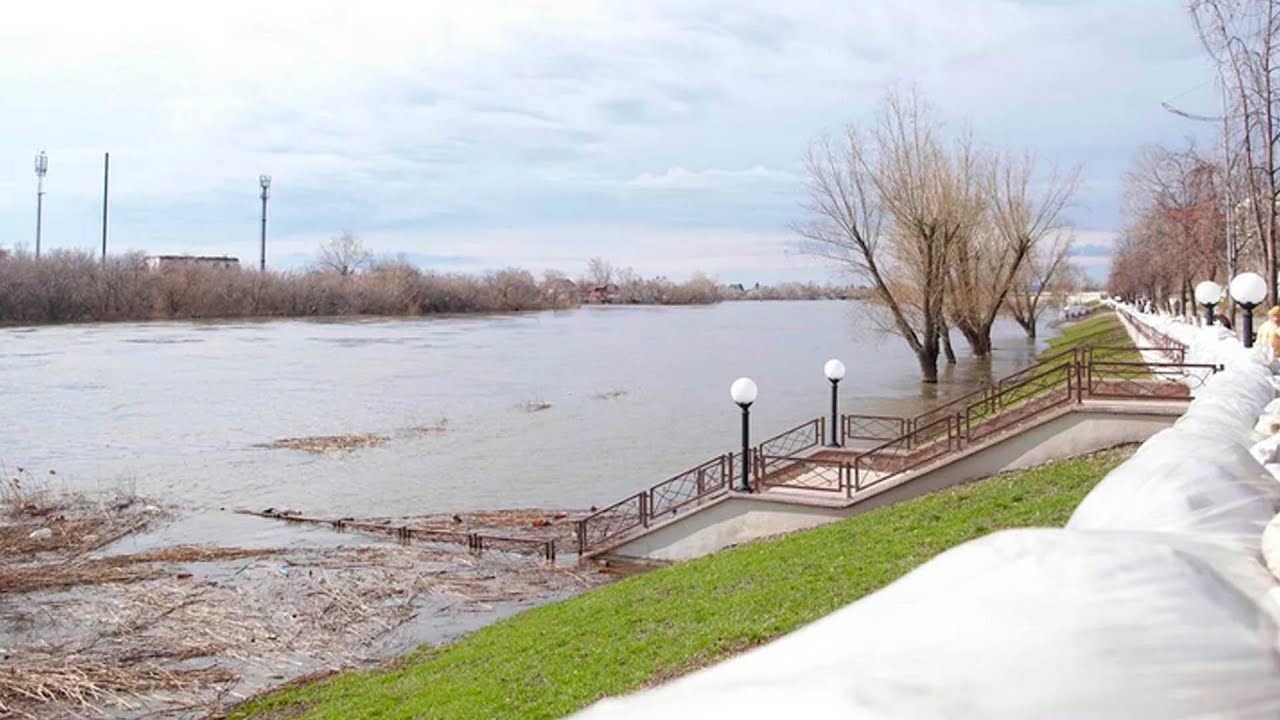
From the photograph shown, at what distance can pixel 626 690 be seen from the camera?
8203mm

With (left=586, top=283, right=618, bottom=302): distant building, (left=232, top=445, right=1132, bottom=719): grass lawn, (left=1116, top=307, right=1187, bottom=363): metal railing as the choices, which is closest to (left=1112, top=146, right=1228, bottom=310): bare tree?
(left=1116, top=307, right=1187, bottom=363): metal railing

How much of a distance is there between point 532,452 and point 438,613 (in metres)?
13.0

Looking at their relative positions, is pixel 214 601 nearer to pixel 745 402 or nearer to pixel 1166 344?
pixel 745 402

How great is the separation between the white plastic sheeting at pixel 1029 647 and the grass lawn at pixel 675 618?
20.5 ft

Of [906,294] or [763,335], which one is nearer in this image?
[906,294]

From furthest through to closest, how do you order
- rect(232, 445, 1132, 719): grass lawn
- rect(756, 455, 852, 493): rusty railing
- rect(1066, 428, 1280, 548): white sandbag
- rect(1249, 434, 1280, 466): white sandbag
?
rect(756, 455, 852, 493): rusty railing
rect(232, 445, 1132, 719): grass lawn
rect(1249, 434, 1280, 466): white sandbag
rect(1066, 428, 1280, 548): white sandbag

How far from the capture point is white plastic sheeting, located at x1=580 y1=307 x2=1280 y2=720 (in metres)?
1.78

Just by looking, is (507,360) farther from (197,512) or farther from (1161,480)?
(1161,480)

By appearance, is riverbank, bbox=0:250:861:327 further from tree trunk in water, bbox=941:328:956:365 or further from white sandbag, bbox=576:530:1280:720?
white sandbag, bbox=576:530:1280:720

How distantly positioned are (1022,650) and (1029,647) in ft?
0.07

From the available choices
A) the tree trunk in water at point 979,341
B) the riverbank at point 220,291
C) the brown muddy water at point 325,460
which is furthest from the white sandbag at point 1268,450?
the riverbank at point 220,291

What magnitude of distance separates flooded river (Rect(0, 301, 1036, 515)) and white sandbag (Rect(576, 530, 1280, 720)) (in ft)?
64.2

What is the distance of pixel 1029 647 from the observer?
199 cm

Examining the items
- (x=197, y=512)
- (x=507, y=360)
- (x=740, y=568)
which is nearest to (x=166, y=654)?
(x=740, y=568)
